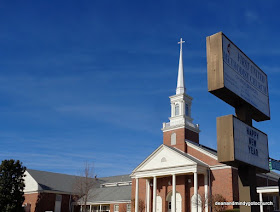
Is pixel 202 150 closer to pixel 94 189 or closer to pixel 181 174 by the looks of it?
pixel 181 174

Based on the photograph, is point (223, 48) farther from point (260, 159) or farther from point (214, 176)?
point (214, 176)

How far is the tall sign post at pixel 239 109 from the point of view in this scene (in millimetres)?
12828

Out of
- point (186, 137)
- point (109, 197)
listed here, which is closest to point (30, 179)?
point (109, 197)

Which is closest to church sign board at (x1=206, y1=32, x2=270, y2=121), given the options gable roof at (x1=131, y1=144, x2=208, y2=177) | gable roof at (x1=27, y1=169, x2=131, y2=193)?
gable roof at (x1=131, y1=144, x2=208, y2=177)

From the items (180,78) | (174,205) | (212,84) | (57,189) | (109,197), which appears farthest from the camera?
(57,189)

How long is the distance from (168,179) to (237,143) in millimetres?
28589

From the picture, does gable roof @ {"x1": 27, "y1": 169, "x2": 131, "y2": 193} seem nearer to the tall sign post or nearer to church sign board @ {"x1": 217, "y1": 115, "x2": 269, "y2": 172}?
the tall sign post

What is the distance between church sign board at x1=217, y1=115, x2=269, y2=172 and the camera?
12562mm

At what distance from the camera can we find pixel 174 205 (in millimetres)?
35719

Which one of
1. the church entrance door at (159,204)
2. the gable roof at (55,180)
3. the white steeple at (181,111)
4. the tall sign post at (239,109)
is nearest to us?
the tall sign post at (239,109)

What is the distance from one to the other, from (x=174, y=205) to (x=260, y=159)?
2259 cm

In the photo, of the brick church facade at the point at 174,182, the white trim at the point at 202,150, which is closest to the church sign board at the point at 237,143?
the brick church facade at the point at 174,182

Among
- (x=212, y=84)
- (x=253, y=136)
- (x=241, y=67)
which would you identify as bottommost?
(x=253, y=136)

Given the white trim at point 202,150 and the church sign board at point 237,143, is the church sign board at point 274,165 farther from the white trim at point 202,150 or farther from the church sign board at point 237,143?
the white trim at point 202,150
